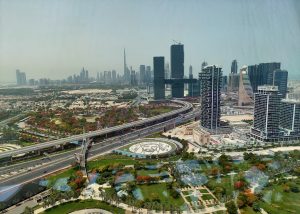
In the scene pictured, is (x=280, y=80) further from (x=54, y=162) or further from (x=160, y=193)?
(x=54, y=162)

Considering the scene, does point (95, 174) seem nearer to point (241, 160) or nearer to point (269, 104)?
point (241, 160)

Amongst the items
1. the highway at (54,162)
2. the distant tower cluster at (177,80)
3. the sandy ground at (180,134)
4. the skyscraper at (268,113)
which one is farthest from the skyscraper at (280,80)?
the highway at (54,162)

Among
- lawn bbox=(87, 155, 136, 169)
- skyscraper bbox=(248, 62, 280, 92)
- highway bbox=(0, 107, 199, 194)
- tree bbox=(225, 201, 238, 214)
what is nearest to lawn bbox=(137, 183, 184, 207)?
tree bbox=(225, 201, 238, 214)

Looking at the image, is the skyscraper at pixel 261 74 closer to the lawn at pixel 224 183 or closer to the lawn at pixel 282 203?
the lawn at pixel 224 183

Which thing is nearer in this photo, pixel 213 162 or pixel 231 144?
pixel 213 162

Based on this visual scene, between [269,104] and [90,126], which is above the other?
[269,104]

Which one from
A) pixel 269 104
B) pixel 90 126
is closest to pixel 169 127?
pixel 90 126
